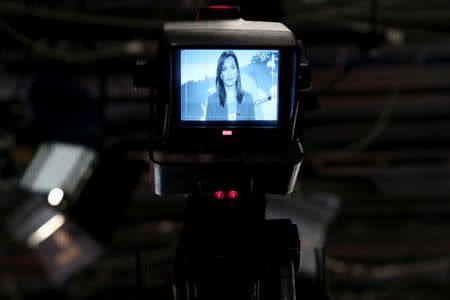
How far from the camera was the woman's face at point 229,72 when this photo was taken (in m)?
1.54

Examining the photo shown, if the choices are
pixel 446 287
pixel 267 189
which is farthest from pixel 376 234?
pixel 267 189

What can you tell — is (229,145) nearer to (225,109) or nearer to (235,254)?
(225,109)

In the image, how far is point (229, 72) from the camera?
5.08 feet

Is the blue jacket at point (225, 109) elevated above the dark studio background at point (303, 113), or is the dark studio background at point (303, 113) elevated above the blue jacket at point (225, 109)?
the blue jacket at point (225, 109)

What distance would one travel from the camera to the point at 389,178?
5.62 meters

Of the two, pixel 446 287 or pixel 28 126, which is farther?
pixel 446 287

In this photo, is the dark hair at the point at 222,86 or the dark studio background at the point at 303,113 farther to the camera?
the dark studio background at the point at 303,113

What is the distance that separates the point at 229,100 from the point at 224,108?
0.06ft

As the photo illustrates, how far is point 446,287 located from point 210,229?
22.6ft

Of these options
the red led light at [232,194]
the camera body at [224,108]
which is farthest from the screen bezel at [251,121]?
the red led light at [232,194]

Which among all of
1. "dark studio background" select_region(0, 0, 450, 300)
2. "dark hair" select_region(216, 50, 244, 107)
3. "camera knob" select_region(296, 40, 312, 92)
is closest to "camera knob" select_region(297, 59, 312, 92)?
"camera knob" select_region(296, 40, 312, 92)

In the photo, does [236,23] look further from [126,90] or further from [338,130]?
[338,130]

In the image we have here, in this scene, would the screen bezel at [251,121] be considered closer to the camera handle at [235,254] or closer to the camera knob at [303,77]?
the camera knob at [303,77]

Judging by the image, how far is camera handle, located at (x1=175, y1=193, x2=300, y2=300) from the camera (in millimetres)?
1620
